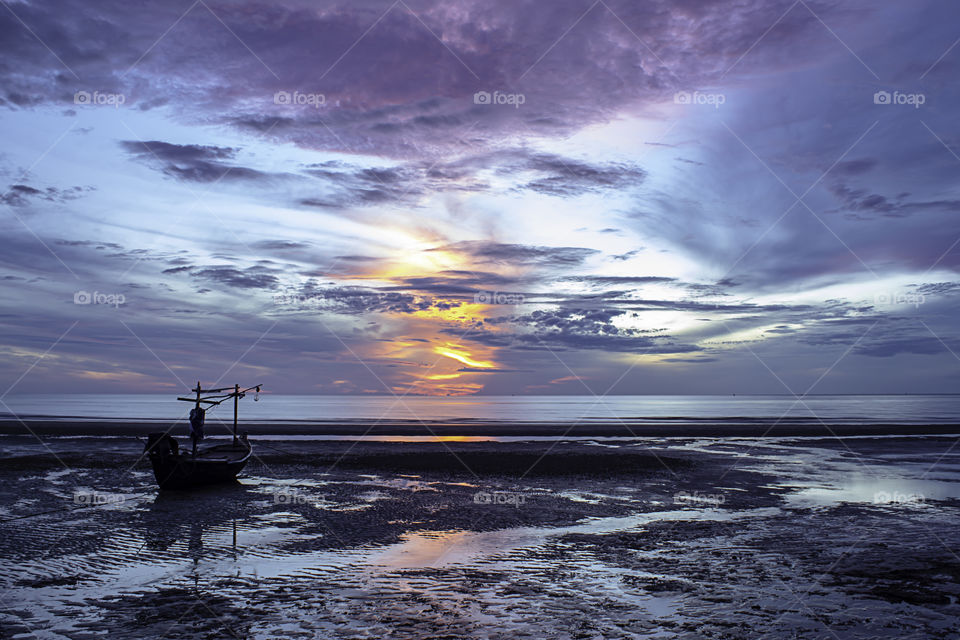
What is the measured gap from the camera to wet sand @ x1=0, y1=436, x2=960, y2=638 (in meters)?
10.8

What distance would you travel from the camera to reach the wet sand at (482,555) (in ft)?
35.5

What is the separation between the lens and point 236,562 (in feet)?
47.2

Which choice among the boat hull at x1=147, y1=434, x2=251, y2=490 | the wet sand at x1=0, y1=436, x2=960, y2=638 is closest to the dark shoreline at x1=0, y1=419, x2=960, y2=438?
the wet sand at x1=0, y1=436, x2=960, y2=638

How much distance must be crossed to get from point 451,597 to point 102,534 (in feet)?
35.9

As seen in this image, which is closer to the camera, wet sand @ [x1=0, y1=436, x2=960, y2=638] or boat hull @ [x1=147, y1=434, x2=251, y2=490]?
wet sand @ [x1=0, y1=436, x2=960, y2=638]

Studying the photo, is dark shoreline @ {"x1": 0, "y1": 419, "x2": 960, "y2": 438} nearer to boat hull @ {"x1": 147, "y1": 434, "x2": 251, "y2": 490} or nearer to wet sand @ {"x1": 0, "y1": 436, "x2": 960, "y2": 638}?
wet sand @ {"x1": 0, "y1": 436, "x2": 960, "y2": 638}

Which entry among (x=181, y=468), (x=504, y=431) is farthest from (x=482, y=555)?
(x=504, y=431)

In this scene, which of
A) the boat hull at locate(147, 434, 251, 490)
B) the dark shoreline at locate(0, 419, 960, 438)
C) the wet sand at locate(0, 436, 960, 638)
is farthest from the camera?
the dark shoreline at locate(0, 419, 960, 438)

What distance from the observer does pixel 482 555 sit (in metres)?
15.3

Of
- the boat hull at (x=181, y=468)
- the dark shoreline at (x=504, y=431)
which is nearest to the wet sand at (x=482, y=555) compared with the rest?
the boat hull at (x=181, y=468)

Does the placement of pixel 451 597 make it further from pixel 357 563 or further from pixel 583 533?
pixel 583 533

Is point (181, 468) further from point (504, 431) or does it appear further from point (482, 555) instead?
point (504, 431)

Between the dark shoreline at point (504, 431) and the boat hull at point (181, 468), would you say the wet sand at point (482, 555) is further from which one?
the dark shoreline at point (504, 431)

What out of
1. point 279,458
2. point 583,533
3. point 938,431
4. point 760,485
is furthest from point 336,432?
point 938,431
